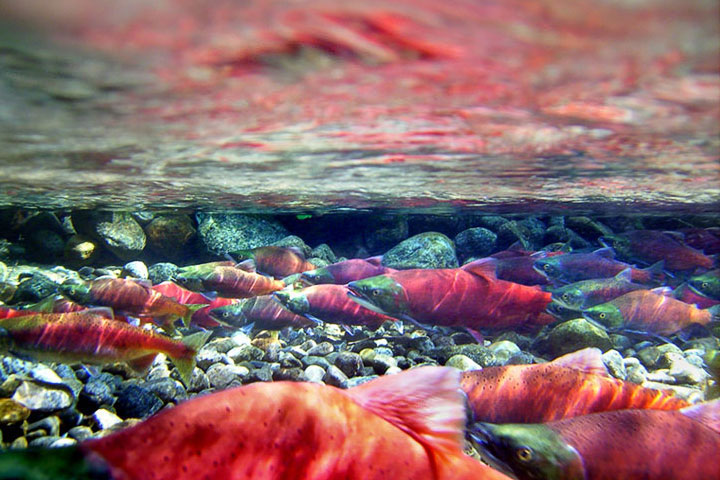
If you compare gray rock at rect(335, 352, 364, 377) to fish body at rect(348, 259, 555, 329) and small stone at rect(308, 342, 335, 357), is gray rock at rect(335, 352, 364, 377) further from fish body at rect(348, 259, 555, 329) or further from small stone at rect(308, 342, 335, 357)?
fish body at rect(348, 259, 555, 329)

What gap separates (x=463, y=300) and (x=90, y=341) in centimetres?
467

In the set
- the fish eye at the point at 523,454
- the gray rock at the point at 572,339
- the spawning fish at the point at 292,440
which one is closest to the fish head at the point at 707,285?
the gray rock at the point at 572,339

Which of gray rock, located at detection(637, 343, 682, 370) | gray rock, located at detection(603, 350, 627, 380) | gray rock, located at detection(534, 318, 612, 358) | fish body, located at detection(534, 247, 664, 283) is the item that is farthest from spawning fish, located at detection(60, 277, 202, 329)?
gray rock, located at detection(637, 343, 682, 370)

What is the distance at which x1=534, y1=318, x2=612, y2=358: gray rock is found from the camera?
6.30 m

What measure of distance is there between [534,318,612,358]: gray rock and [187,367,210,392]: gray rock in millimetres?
5066

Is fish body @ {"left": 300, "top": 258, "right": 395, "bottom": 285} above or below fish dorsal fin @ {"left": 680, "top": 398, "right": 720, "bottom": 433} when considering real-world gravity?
below

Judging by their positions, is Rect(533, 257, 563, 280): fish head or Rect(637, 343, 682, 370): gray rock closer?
Rect(637, 343, 682, 370): gray rock

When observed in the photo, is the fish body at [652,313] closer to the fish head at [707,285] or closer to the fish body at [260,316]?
the fish head at [707,285]

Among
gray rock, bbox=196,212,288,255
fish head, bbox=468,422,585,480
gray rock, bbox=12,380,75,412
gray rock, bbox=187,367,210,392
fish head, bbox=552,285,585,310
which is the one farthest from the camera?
gray rock, bbox=196,212,288,255

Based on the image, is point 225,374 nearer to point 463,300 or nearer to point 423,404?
point 423,404

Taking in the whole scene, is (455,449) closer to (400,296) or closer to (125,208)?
(400,296)

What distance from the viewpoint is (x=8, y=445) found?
120 inches

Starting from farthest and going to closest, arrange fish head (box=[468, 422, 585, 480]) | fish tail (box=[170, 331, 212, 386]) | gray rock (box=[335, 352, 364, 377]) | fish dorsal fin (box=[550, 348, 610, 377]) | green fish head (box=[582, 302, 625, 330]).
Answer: green fish head (box=[582, 302, 625, 330]), gray rock (box=[335, 352, 364, 377]), fish tail (box=[170, 331, 212, 386]), fish dorsal fin (box=[550, 348, 610, 377]), fish head (box=[468, 422, 585, 480])

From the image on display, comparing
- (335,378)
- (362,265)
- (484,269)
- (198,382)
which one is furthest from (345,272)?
(198,382)
